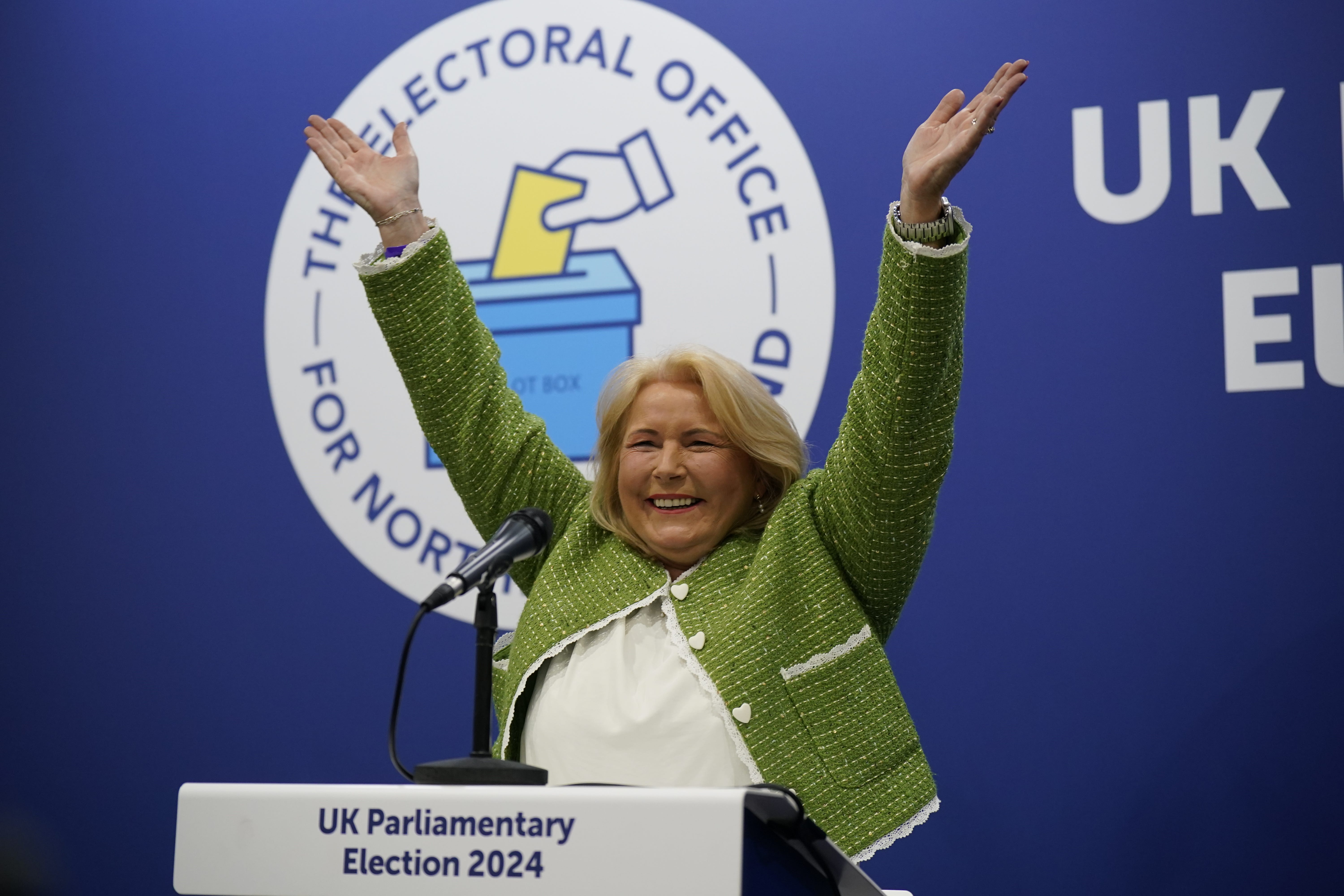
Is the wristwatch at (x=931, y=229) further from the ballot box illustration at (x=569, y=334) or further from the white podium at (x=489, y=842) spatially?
the ballot box illustration at (x=569, y=334)

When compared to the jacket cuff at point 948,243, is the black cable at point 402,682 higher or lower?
lower

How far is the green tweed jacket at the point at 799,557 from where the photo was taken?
4.94 feet

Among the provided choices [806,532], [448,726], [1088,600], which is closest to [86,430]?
[448,726]

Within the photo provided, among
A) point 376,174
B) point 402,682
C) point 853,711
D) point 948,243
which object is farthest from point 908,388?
point 376,174

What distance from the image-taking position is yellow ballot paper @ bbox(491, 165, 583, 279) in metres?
2.62

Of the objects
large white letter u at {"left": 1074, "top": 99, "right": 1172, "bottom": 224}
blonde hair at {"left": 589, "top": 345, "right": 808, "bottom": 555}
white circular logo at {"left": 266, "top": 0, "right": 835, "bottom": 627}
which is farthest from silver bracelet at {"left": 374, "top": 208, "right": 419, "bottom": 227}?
large white letter u at {"left": 1074, "top": 99, "right": 1172, "bottom": 224}

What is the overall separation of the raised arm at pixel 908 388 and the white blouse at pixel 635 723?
0.26 m

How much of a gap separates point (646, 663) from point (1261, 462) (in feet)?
3.78

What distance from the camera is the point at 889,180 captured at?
7.95ft

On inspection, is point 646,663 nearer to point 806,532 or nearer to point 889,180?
point 806,532

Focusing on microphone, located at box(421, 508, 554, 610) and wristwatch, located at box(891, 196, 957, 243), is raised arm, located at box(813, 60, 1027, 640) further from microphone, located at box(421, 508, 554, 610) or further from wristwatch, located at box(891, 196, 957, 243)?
microphone, located at box(421, 508, 554, 610)

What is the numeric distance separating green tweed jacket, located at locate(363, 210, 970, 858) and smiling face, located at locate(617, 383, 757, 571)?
38mm

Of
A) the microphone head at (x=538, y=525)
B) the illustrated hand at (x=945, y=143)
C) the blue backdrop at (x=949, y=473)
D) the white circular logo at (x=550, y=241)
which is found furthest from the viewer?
the white circular logo at (x=550, y=241)

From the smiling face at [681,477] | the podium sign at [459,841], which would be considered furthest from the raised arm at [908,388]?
the podium sign at [459,841]
